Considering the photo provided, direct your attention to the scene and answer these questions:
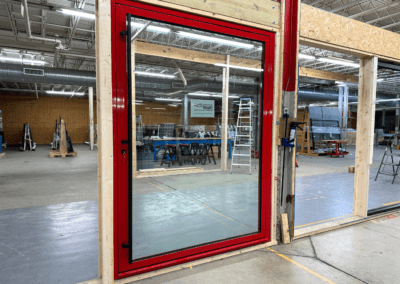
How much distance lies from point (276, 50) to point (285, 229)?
1.94m

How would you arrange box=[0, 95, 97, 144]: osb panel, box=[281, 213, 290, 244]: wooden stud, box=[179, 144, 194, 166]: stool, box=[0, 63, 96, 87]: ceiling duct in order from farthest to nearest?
box=[0, 95, 97, 144]: osb panel, box=[0, 63, 96, 87]: ceiling duct, box=[179, 144, 194, 166]: stool, box=[281, 213, 290, 244]: wooden stud

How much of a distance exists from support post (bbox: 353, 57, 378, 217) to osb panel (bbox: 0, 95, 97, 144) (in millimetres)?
19469

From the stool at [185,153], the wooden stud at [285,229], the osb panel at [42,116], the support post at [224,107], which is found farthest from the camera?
the osb panel at [42,116]

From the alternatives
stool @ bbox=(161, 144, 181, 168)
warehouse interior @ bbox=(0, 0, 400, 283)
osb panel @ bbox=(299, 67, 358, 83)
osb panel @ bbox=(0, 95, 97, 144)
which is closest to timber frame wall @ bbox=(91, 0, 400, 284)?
warehouse interior @ bbox=(0, 0, 400, 283)

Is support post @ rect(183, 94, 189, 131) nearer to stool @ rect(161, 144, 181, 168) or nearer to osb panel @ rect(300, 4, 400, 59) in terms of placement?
stool @ rect(161, 144, 181, 168)

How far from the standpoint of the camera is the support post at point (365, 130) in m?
3.44

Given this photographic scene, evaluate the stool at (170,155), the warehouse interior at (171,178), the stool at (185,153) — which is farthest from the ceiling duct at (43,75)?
the stool at (185,153)

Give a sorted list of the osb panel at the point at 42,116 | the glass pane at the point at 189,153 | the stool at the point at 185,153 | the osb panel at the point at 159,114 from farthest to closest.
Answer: the osb panel at the point at 42,116, the stool at the point at 185,153, the osb panel at the point at 159,114, the glass pane at the point at 189,153

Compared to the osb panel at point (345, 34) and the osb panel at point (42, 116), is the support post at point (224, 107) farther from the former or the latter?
the osb panel at point (42, 116)

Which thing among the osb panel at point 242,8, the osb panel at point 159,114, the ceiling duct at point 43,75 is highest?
the ceiling duct at point 43,75

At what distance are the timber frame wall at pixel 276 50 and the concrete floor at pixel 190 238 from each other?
0.29 metres

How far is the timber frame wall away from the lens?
74.1 inches

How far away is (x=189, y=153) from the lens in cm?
875

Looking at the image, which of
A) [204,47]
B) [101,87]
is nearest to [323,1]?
[204,47]
